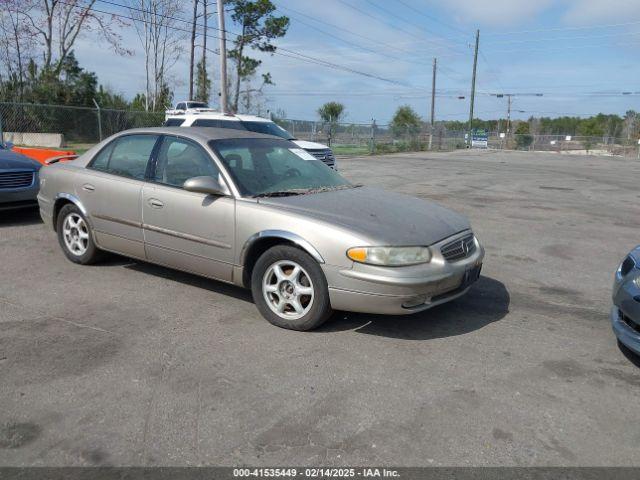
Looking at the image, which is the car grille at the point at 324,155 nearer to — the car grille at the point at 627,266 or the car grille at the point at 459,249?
the car grille at the point at 459,249

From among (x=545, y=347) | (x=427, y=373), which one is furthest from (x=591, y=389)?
(x=427, y=373)

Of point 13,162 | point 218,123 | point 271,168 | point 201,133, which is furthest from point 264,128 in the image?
point 271,168

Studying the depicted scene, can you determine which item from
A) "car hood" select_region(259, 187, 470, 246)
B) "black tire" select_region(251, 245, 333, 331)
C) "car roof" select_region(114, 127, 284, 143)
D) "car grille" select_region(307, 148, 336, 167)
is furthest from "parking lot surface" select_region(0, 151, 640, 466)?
"car grille" select_region(307, 148, 336, 167)

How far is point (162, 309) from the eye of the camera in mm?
4645

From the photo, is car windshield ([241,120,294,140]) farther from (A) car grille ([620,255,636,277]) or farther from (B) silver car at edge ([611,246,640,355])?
(B) silver car at edge ([611,246,640,355])

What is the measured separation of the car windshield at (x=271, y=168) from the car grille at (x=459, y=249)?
4.29 ft

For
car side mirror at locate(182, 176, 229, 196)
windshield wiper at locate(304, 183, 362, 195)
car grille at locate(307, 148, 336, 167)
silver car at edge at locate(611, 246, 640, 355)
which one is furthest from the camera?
car grille at locate(307, 148, 336, 167)

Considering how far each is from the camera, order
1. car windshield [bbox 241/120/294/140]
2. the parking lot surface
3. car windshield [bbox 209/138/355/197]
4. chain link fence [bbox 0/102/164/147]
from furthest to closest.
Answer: chain link fence [bbox 0/102/164/147] < car windshield [bbox 241/120/294/140] < car windshield [bbox 209/138/355/197] < the parking lot surface

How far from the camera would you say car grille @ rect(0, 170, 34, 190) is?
759cm

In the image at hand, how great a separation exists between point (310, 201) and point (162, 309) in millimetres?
1557

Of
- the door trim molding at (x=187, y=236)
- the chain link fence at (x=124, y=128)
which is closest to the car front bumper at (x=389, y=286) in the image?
the door trim molding at (x=187, y=236)

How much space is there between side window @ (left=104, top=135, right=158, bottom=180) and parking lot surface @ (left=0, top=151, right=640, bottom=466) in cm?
105

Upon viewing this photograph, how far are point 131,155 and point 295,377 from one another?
9.91 ft

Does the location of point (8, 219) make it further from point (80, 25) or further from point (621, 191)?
point (80, 25)
